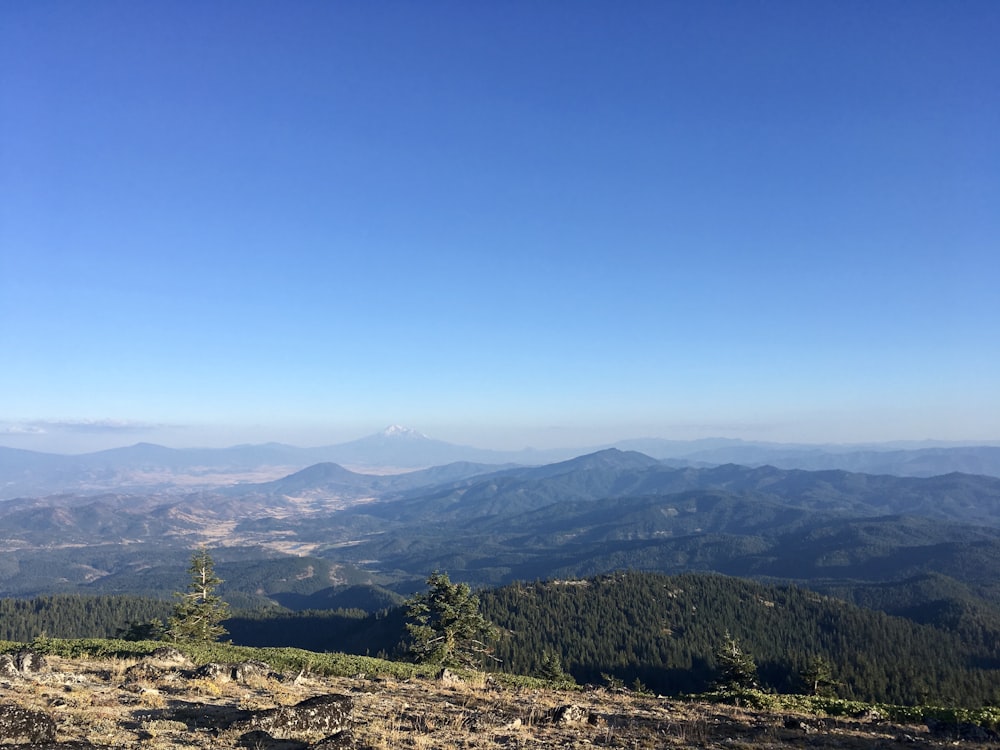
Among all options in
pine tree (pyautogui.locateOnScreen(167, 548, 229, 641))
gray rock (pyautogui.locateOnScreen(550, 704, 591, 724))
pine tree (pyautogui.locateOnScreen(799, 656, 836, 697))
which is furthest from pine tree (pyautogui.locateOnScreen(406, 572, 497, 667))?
pine tree (pyautogui.locateOnScreen(799, 656, 836, 697))

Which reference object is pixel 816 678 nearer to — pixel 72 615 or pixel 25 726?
pixel 25 726

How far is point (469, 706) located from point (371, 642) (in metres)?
143

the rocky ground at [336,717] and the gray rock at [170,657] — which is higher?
the rocky ground at [336,717]

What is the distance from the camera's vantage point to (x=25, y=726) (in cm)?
1205

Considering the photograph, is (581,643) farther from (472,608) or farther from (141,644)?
(141,644)

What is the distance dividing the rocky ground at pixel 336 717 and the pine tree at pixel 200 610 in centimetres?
3018

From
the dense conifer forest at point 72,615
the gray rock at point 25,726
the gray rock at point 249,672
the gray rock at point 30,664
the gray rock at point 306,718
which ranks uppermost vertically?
the gray rock at point 25,726

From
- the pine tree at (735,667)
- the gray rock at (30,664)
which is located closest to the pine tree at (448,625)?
the pine tree at (735,667)

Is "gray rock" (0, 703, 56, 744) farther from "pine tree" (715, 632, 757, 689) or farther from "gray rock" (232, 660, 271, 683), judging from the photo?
"pine tree" (715, 632, 757, 689)

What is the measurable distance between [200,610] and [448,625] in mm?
25393

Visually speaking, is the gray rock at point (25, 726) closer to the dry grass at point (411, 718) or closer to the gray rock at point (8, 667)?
the dry grass at point (411, 718)

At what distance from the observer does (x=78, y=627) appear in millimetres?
166000

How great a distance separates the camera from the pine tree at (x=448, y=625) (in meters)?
48.5

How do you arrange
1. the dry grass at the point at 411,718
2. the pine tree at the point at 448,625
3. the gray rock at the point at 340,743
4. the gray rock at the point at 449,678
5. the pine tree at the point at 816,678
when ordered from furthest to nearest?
the pine tree at the point at 816,678 < the pine tree at the point at 448,625 < the gray rock at the point at 449,678 < the dry grass at the point at 411,718 < the gray rock at the point at 340,743
